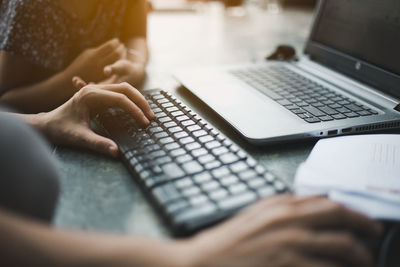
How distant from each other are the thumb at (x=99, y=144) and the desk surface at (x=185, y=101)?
0.04 feet

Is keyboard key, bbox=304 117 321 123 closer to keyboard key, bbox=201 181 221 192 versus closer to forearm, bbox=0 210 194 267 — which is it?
keyboard key, bbox=201 181 221 192

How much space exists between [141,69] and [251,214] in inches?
25.8

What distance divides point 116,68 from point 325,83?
49cm

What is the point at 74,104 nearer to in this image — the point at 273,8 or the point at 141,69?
the point at 141,69

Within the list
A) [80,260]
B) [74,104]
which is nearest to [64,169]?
[74,104]

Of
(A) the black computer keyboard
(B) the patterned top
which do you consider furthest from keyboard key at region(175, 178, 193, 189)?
(B) the patterned top

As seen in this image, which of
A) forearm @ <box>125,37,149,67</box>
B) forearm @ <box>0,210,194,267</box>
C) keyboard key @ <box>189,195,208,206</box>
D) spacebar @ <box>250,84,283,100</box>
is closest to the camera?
forearm @ <box>0,210,194,267</box>

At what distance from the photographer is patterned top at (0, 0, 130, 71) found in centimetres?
82

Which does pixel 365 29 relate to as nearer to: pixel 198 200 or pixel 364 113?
pixel 364 113

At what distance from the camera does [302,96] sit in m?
0.76

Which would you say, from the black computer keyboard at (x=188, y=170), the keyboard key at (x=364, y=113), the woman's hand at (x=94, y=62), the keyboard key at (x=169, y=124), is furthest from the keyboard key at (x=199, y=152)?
the woman's hand at (x=94, y=62)

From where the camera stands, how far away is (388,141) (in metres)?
0.59

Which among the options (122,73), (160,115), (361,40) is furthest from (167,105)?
(361,40)

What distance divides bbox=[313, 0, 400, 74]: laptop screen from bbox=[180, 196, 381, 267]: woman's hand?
51 centimetres
